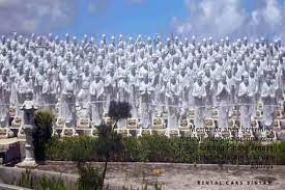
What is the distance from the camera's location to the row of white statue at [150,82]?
20.5 meters

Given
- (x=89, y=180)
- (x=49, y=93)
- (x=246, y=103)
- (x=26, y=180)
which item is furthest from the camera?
(x=49, y=93)

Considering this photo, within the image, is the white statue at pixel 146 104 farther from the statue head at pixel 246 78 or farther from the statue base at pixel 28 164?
the statue base at pixel 28 164

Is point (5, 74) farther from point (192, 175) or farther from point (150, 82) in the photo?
point (192, 175)

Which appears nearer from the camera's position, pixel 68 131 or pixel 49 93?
pixel 68 131

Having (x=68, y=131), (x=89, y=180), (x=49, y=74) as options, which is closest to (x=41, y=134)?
(x=68, y=131)

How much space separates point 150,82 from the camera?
68.6ft

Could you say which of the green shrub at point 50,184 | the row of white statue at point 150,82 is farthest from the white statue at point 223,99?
the green shrub at point 50,184

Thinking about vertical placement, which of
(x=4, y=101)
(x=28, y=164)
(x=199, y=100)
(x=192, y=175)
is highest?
(x=4, y=101)

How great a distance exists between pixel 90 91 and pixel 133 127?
1.85m

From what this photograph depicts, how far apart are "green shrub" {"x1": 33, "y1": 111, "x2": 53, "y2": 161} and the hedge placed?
0.13m

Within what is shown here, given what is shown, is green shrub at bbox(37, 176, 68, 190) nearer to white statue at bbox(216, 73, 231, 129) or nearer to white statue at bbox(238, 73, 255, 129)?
white statue at bbox(216, 73, 231, 129)

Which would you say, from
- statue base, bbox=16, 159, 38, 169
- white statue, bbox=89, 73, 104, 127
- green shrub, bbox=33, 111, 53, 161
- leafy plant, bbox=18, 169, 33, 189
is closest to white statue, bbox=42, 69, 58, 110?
white statue, bbox=89, 73, 104, 127

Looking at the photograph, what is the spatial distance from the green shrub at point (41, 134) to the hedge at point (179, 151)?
126 millimetres

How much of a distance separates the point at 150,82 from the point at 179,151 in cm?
577
